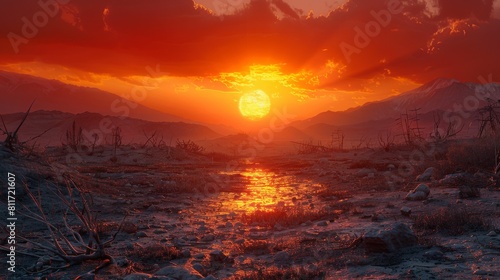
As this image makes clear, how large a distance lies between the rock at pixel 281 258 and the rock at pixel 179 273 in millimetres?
1390

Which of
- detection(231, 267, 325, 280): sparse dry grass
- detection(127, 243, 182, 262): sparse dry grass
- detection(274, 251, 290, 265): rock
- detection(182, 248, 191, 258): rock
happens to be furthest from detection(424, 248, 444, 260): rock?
detection(127, 243, 182, 262): sparse dry grass

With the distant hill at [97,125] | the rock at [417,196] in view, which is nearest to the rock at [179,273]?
the rock at [417,196]

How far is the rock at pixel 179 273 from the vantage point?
5516 mm

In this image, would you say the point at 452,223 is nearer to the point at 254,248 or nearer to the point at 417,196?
the point at 417,196

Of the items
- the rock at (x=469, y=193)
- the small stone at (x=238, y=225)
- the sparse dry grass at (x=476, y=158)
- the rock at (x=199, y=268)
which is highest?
the sparse dry grass at (x=476, y=158)

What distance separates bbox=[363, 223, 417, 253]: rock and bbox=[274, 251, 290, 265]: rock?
1198 millimetres

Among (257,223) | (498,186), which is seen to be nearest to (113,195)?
Answer: (257,223)

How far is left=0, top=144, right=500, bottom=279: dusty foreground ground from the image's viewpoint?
226 inches

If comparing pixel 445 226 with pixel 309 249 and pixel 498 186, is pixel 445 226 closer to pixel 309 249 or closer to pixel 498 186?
pixel 309 249

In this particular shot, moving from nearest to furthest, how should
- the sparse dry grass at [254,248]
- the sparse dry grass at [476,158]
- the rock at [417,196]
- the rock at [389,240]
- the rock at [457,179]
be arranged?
1. the rock at [389,240]
2. the sparse dry grass at [254,248]
3. the rock at [417,196]
4. the rock at [457,179]
5. the sparse dry grass at [476,158]

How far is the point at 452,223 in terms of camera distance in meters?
7.03

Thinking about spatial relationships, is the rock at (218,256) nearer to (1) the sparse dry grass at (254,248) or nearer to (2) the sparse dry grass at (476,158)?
(1) the sparse dry grass at (254,248)

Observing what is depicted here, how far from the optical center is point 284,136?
520 ft

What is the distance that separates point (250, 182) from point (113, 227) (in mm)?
10827
